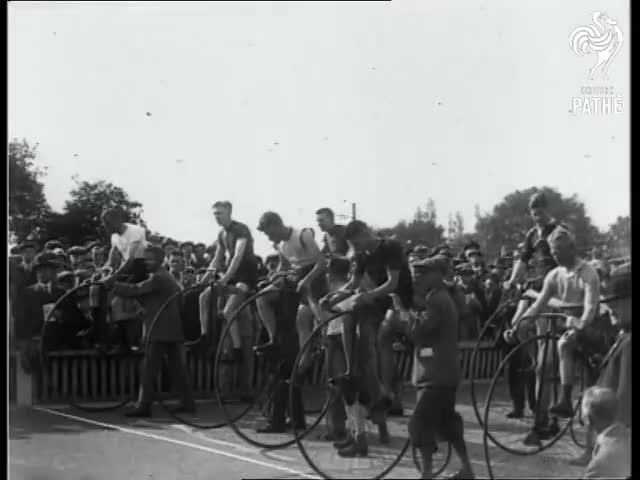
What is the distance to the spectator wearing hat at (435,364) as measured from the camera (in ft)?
13.8

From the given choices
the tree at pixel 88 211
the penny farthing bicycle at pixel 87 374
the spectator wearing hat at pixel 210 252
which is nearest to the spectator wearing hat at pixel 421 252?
the spectator wearing hat at pixel 210 252

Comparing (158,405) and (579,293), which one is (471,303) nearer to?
(579,293)

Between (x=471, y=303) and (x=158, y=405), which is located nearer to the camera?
(x=471, y=303)

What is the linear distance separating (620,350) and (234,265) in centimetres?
203

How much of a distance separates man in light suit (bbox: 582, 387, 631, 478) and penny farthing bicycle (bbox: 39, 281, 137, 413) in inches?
95.4

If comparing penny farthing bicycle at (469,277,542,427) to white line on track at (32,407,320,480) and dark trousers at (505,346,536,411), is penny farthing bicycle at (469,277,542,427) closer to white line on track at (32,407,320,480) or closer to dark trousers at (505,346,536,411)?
dark trousers at (505,346,536,411)

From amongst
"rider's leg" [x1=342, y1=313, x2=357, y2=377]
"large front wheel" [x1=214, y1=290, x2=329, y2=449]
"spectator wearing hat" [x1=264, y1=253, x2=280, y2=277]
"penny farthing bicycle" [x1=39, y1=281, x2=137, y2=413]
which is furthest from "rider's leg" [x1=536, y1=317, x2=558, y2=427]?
"penny farthing bicycle" [x1=39, y1=281, x2=137, y2=413]

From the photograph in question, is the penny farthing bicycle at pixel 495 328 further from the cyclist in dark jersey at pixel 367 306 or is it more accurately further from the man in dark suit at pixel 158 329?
the man in dark suit at pixel 158 329

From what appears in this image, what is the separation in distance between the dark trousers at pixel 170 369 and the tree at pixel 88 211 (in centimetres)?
68

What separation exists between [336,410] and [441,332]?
73 cm

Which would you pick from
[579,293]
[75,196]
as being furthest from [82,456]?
[579,293]

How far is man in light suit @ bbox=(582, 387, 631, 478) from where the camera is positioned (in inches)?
168

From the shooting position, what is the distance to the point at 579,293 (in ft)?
14.0

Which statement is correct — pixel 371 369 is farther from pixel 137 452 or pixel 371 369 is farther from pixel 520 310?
pixel 137 452
